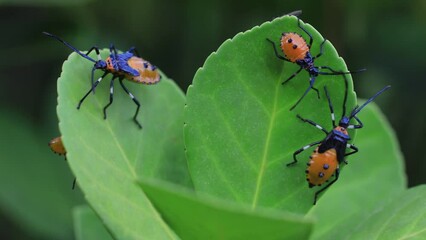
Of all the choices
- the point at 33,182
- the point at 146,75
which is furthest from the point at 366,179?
the point at 33,182

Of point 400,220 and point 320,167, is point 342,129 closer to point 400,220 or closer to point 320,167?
point 320,167

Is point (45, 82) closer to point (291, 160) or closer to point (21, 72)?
point (21, 72)

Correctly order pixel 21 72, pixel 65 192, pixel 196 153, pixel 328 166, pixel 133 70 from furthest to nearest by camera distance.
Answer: pixel 21 72, pixel 65 192, pixel 133 70, pixel 328 166, pixel 196 153

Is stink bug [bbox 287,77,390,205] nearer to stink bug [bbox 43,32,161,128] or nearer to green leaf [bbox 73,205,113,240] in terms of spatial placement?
stink bug [bbox 43,32,161,128]

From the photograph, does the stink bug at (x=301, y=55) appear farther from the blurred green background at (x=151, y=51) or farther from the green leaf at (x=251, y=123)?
the blurred green background at (x=151, y=51)

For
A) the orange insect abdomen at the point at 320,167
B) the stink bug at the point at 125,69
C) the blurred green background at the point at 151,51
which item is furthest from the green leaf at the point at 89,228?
the blurred green background at the point at 151,51

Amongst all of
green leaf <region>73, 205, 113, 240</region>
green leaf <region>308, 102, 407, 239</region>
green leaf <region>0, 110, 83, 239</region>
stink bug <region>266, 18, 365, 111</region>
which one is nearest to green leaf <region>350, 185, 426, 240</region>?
stink bug <region>266, 18, 365, 111</region>

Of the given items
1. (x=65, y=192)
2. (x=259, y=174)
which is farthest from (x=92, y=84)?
(x=65, y=192)
